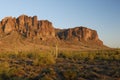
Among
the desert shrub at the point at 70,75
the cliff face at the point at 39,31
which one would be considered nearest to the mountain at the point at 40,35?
the cliff face at the point at 39,31

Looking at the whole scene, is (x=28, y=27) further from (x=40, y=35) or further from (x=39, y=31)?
(x=40, y=35)

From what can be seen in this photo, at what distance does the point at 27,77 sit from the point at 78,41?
136439 mm

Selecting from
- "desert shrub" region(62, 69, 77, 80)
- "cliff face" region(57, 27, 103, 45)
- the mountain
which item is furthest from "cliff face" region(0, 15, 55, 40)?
"desert shrub" region(62, 69, 77, 80)

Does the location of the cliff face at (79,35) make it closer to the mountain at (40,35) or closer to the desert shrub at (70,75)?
the mountain at (40,35)

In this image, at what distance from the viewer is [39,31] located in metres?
150

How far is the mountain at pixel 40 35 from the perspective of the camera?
13075 centimetres

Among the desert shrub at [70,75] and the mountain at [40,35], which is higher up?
the mountain at [40,35]

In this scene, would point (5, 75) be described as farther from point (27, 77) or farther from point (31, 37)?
point (31, 37)

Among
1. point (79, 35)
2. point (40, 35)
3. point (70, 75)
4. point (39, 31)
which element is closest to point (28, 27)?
point (39, 31)

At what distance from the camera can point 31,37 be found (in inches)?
5477

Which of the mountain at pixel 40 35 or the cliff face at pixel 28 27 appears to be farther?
the cliff face at pixel 28 27

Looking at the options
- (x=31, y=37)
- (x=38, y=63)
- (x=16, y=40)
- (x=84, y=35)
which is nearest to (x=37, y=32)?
(x=31, y=37)

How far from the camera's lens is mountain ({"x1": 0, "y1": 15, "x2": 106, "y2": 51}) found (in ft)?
429

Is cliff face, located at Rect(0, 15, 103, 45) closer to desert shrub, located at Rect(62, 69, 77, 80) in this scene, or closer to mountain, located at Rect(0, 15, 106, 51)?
mountain, located at Rect(0, 15, 106, 51)
